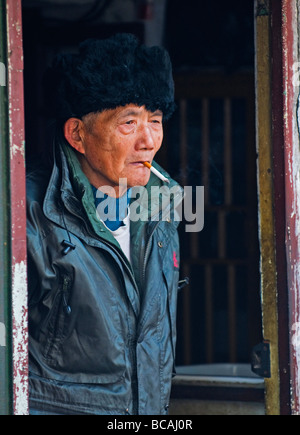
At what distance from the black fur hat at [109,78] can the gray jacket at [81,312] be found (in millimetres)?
243

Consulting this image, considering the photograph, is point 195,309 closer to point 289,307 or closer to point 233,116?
point 233,116

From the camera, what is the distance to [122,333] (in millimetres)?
2781

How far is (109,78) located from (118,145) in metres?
0.28

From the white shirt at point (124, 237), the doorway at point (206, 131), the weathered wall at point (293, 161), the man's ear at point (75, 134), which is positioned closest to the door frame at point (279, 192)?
the weathered wall at point (293, 161)

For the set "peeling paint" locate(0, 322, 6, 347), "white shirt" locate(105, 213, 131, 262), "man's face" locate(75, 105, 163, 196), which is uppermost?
"man's face" locate(75, 105, 163, 196)

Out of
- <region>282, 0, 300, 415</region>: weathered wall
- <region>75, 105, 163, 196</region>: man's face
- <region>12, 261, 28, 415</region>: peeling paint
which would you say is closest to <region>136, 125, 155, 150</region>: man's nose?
<region>75, 105, 163, 196</region>: man's face

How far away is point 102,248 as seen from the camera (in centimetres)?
272

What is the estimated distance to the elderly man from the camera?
2.67 m

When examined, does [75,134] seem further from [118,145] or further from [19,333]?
[19,333]

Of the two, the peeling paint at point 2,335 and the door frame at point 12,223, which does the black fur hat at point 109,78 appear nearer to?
the door frame at point 12,223

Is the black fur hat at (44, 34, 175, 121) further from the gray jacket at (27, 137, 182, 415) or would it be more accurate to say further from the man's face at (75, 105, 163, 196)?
the gray jacket at (27, 137, 182, 415)

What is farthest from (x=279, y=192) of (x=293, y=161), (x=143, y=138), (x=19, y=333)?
(x=19, y=333)

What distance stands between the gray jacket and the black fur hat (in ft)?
0.80
